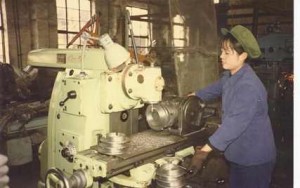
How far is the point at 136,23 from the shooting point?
8.34 meters

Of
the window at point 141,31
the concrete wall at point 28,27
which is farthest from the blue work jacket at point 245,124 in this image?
the window at point 141,31

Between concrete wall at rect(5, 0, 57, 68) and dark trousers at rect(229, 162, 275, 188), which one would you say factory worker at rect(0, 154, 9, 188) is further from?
concrete wall at rect(5, 0, 57, 68)

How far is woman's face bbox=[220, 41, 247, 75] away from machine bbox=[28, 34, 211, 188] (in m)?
0.31

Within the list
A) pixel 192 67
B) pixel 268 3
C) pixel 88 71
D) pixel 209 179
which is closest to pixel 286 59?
pixel 268 3

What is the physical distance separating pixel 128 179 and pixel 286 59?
3.98m

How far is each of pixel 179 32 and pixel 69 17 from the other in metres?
2.83

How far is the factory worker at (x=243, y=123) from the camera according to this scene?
1.61 m

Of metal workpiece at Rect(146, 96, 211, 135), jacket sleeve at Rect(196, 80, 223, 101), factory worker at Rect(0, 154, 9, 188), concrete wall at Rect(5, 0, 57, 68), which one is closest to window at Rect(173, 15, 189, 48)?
concrete wall at Rect(5, 0, 57, 68)

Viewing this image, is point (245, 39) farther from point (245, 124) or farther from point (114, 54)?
point (114, 54)

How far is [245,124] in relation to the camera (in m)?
1.62

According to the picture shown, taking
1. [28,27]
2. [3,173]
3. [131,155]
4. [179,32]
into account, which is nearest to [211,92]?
[131,155]

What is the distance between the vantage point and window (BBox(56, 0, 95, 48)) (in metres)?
6.56

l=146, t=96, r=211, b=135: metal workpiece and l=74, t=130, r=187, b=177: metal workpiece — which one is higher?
l=146, t=96, r=211, b=135: metal workpiece

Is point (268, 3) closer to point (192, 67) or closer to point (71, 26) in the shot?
point (192, 67)
